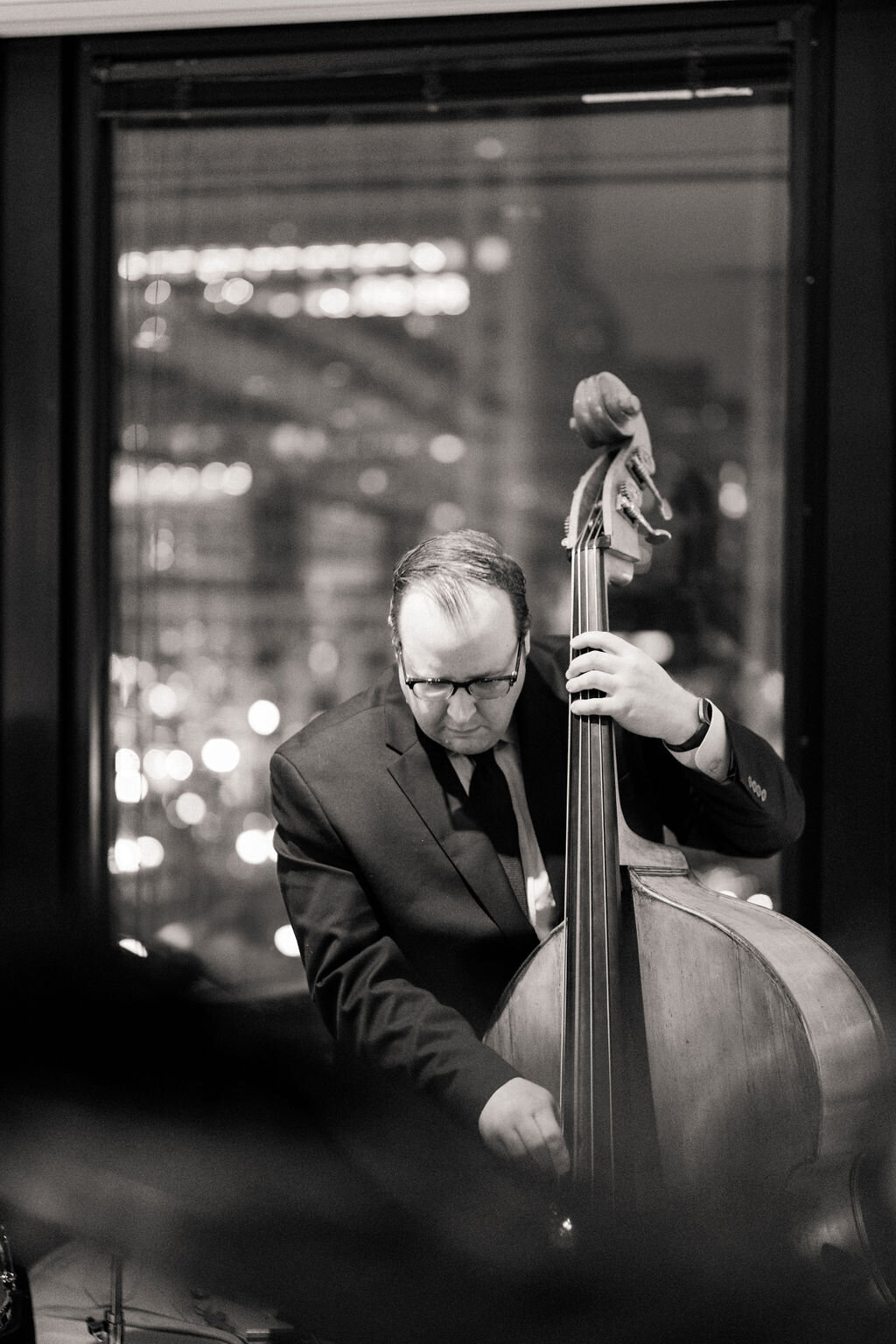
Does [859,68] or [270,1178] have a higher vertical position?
[859,68]

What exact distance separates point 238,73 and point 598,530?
4.06ft

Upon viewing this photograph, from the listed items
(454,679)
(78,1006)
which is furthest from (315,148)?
(78,1006)

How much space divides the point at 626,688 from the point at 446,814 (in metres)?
0.29

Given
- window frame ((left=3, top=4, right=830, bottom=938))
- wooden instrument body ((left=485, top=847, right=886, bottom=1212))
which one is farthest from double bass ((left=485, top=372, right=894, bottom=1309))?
window frame ((left=3, top=4, right=830, bottom=938))

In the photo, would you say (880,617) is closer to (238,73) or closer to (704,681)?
(704,681)

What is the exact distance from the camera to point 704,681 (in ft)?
6.99

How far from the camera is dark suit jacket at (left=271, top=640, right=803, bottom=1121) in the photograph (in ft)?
4.61

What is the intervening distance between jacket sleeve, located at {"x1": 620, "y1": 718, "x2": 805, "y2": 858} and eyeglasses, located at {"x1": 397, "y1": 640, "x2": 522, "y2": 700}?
0.19 m

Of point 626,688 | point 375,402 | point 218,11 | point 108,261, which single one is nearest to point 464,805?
point 626,688

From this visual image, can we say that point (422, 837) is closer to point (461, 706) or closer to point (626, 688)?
point (461, 706)

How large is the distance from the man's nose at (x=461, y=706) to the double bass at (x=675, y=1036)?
0.12 meters

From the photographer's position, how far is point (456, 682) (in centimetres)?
134

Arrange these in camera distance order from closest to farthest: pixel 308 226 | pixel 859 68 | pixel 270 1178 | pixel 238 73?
pixel 270 1178 → pixel 859 68 → pixel 238 73 → pixel 308 226

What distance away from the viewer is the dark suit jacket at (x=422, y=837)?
1.40 metres
